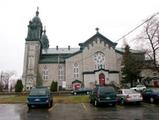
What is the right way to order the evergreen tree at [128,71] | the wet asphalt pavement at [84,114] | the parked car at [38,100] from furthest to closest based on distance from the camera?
the evergreen tree at [128,71], the parked car at [38,100], the wet asphalt pavement at [84,114]

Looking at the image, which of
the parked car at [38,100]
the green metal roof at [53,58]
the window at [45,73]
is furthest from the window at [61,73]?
the parked car at [38,100]

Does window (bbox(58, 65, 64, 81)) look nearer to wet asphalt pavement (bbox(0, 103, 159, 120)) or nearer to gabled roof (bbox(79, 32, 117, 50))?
gabled roof (bbox(79, 32, 117, 50))

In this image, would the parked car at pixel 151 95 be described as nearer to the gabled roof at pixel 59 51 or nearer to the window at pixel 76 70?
the window at pixel 76 70

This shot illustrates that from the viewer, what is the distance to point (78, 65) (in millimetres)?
62625

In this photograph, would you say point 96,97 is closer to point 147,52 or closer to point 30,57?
point 147,52

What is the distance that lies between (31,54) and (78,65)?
12.4m

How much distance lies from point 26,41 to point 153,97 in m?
45.9

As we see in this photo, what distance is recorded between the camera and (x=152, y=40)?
40688mm

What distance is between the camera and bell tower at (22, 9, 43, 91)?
6172 cm

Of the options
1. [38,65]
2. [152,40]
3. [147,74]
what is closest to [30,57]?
[38,65]

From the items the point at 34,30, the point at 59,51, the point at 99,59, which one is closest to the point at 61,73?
the point at 59,51

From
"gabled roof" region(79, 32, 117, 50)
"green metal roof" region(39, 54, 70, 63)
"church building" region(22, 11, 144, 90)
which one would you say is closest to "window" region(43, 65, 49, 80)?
"church building" region(22, 11, 144, 90)

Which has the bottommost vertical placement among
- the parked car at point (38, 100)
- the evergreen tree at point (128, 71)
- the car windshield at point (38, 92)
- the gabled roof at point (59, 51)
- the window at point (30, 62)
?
the parked car at point (38, 100)

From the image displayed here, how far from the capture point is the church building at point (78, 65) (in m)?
60.8
